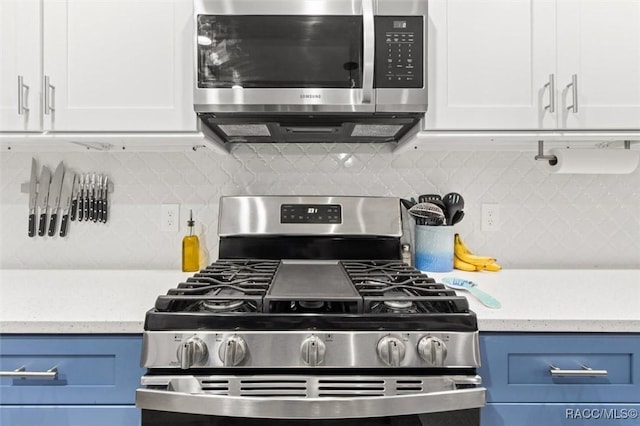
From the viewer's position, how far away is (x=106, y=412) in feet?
3.31

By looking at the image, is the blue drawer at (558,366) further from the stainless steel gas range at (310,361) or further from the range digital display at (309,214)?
the range digital display at (309,214)

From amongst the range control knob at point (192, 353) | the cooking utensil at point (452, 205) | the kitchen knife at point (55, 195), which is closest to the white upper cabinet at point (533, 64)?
the cooking utensil at point (452, 205)

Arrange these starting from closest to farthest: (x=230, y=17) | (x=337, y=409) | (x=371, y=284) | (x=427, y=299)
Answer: (x=337, y=409) → (x=427, y=299) → (x=371, y=284) → (x=230, y=17)

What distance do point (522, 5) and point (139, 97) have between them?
1351mm

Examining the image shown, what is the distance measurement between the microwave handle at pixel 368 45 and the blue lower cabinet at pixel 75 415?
1157 millimetres

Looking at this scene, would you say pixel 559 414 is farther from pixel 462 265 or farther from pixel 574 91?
pixel 574 91

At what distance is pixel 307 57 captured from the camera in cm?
127

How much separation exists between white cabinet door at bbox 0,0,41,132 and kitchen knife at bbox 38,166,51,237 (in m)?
0.35

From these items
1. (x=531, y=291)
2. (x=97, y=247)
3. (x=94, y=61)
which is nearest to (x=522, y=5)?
(x=531, y=291)

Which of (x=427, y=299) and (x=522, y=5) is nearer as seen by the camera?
(x=427, y=299)

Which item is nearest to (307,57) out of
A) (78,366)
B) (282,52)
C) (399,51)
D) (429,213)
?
(282,52)

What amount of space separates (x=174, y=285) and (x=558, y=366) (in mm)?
1219

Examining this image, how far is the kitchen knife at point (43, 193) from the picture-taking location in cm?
162

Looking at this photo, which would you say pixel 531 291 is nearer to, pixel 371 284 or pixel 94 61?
pixel 371 284
